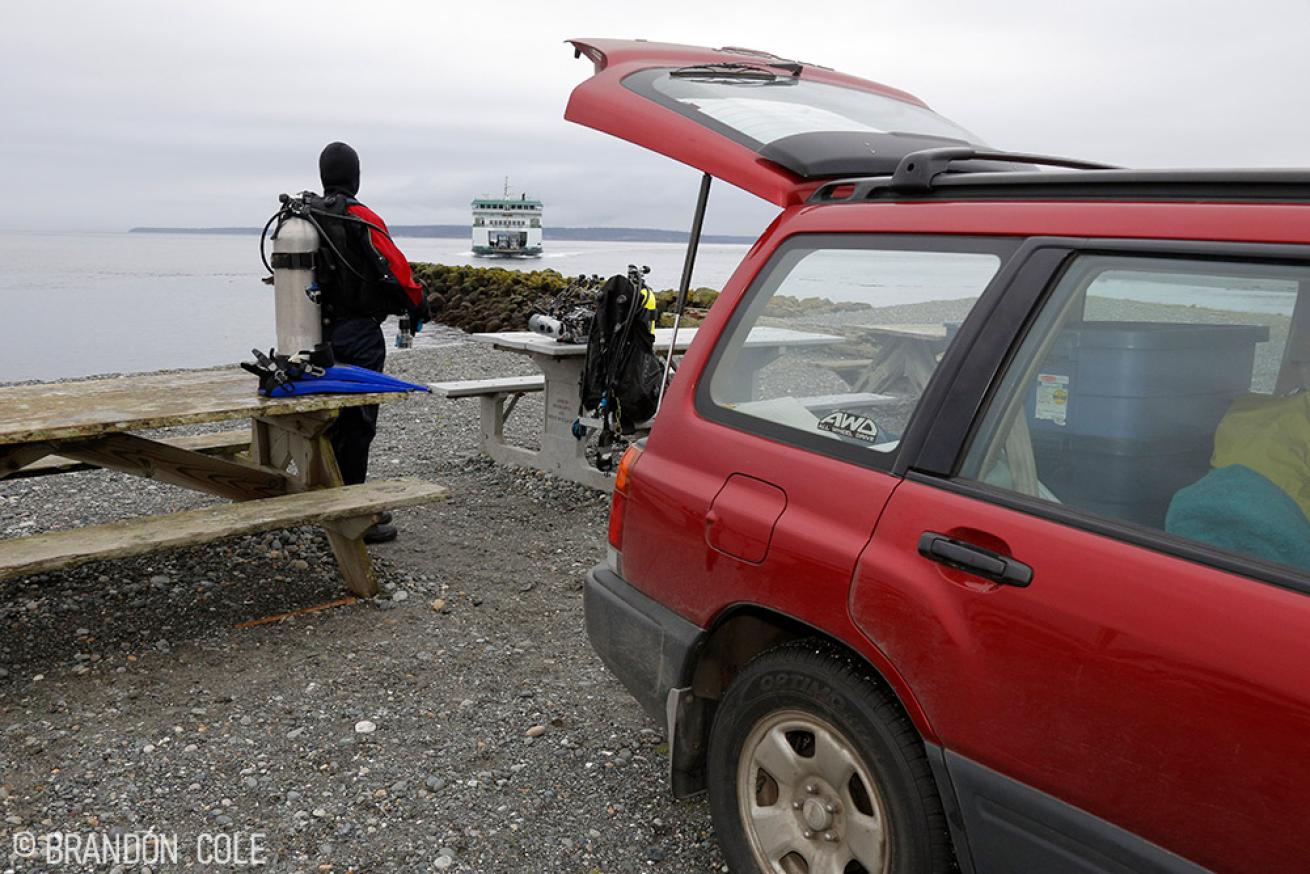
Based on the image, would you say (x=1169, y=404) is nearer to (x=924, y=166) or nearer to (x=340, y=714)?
(x=924, y=166)

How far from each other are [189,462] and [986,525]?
14.4 ft

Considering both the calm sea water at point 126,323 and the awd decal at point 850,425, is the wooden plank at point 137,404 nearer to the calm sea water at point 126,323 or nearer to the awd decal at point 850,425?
the awd decal at point 850,425

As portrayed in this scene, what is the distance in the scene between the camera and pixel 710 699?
304 centimetres

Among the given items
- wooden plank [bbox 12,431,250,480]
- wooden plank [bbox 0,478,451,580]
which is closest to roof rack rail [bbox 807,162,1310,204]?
wooden plank [bbox 0,478,451,580]

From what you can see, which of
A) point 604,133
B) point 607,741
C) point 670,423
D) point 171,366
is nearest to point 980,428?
point 670,423

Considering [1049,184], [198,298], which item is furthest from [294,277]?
[198,298]

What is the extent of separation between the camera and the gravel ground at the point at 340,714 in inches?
131

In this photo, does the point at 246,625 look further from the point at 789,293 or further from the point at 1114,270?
the point at 1114,270

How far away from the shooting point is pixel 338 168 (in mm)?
5797

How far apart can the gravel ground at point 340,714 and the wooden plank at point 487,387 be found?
1451mm

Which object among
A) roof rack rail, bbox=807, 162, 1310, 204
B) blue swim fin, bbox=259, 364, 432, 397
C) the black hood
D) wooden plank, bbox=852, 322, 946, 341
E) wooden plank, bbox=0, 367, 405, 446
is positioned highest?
the black hood

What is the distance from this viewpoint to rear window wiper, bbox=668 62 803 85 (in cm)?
392

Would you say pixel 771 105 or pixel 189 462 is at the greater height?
pixel 771 105

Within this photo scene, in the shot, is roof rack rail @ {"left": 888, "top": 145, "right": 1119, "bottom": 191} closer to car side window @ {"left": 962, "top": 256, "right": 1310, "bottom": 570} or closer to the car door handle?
car side window @ {"left": 962, "top": 256, "right": 1310, "bottom": 570}
